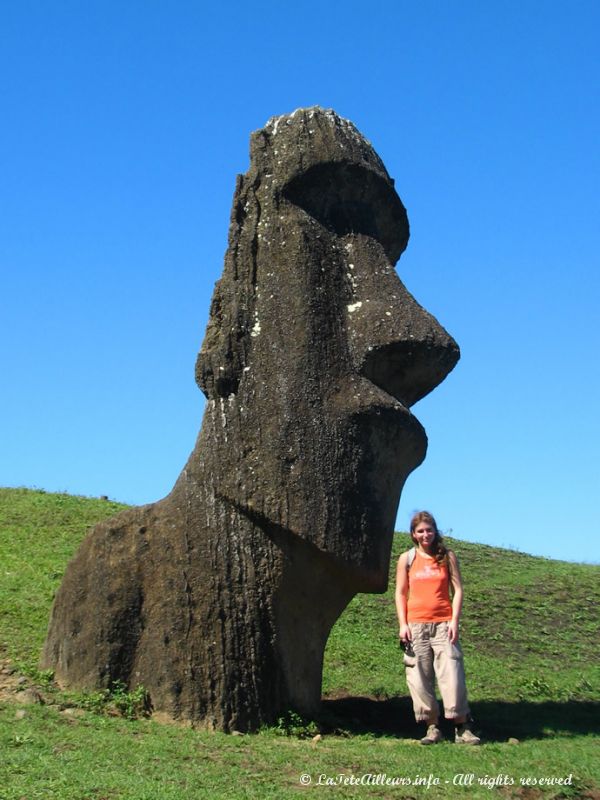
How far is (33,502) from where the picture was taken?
17.4m

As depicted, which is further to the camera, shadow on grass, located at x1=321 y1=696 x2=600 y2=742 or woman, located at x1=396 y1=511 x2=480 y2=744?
shadow on grass, located at x1=321 y1=696 x2=600 y2=742

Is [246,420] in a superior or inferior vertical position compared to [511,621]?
superior

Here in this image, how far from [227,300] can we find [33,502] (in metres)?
9.68

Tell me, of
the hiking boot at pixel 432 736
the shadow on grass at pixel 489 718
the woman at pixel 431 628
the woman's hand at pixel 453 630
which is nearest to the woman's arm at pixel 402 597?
the woman at pixel 431 628

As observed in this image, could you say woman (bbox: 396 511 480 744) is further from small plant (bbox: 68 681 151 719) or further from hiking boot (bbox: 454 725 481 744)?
small plant (bbox: 68 681 151 719)

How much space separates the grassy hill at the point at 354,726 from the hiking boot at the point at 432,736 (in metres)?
0.16

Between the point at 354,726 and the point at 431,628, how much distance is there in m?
1.16

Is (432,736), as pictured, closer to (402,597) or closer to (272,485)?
(402,597)

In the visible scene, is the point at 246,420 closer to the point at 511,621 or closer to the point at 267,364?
the point at 267,364

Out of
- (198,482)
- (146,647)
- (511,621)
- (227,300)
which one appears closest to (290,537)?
(198,482)

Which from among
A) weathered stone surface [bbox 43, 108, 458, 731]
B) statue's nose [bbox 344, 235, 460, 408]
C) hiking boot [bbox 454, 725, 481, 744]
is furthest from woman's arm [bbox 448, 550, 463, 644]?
statue's nose [bbox 344, 235, 460, 408]

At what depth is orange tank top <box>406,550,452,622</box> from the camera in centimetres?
838

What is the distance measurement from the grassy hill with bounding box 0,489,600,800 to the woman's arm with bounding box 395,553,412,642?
82 centimetres

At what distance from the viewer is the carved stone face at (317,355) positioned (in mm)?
8211
